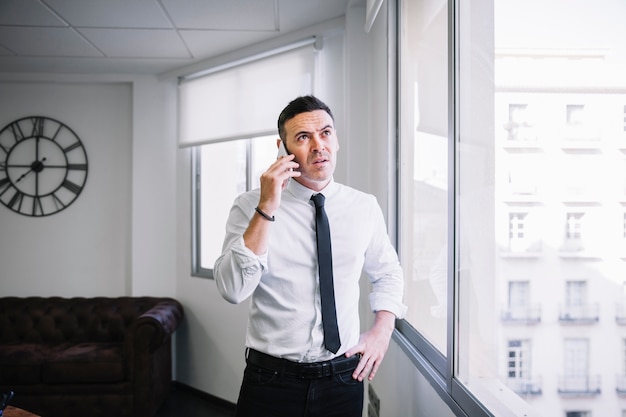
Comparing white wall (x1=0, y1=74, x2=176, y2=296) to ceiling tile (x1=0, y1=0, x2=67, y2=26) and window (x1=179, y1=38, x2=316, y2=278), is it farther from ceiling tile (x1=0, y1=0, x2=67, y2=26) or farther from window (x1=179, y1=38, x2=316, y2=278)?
ceiling tile (x1=0, y1=0, x2=67, y2=26)

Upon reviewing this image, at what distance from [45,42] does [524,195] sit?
3.60 m

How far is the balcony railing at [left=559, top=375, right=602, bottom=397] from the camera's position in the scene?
868 mm

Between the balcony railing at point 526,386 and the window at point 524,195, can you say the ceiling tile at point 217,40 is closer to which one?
the window at point 524,195

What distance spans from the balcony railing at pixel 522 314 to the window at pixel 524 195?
0.04 ft

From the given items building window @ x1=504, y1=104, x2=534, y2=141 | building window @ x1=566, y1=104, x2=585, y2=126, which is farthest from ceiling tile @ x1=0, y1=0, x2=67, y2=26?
building window @ x1=566, y1=104, x2=585, y2=126

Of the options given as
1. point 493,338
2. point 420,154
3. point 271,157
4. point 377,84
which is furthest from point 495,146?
point 271,157

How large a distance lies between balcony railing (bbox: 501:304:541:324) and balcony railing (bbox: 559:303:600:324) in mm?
85

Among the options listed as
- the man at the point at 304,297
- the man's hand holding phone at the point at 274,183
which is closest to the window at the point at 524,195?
the man at the point at 304,297

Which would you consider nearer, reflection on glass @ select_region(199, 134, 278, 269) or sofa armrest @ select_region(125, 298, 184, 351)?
sofa armrest @ select_region(125, 298, 184, 351)

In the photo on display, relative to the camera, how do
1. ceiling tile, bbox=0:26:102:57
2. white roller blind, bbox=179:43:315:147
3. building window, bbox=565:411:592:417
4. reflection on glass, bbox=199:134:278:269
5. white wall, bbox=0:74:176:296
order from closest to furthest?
building window, bbox=565:411:592:417 → ceiling tile, bbox=0:26:102:57 → white roller blind, bbox=179:43:315:147 → reflection on glass, bbox=199:134:278:269 → white wall, bbox=0:74:176:296

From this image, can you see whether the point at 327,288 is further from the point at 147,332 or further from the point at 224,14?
the point at 147,332

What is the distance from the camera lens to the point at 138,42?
3426 mm

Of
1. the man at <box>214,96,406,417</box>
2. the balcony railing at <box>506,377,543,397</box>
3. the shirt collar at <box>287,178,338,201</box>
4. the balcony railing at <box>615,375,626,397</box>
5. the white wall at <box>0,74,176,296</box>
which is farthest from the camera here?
the white wall at <box>0,74,176,296</box>

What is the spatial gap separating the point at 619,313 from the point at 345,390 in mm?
886
